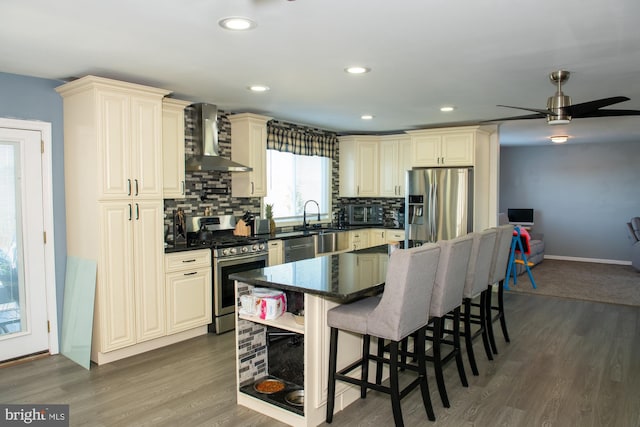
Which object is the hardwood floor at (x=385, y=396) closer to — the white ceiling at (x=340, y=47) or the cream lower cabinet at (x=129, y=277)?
the cream lower cabinet at (x=129, y=277)

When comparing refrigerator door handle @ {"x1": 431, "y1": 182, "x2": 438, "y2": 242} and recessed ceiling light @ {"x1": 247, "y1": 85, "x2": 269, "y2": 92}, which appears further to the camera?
refrigerator door handle @ {"x1": 431, "y1": 182, "x2": 438, "y2": 242}

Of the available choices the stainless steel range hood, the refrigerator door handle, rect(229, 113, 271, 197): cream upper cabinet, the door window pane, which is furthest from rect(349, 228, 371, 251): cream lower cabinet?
the door window pane

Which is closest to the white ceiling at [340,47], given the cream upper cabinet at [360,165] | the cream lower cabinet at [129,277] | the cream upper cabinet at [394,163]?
the cream lower cabinet at [129,277]

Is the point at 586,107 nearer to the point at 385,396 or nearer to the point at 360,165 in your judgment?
the point at 385,396

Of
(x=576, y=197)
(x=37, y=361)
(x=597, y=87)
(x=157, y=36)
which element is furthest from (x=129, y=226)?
(x=576, y=197)

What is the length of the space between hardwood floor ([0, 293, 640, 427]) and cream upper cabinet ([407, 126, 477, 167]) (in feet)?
8.29

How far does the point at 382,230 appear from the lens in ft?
22.5

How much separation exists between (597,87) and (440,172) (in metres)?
2.32

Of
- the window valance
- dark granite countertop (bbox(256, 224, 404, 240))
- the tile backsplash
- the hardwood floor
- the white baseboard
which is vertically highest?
the window valance

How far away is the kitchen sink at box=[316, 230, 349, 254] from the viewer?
231 inches

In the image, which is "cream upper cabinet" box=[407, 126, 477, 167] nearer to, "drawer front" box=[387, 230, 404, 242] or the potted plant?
"drawer front" box=[387, 230, 404, 242]

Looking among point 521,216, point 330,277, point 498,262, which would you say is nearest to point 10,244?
point 330,277

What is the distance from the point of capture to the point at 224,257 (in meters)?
4.52

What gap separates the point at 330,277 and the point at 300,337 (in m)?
0.65
